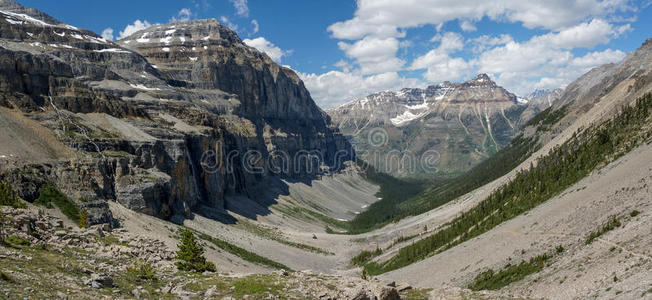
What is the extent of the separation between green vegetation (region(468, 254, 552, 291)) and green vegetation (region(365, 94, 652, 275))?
24826 mm

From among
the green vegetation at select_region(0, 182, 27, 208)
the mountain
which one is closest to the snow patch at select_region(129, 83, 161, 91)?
the mountain

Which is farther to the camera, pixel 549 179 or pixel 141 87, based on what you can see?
pixel 141 87

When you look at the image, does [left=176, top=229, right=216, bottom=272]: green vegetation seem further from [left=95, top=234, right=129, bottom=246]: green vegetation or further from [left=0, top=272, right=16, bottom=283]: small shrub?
[left=0, top=272, right=16, bottom=283]: small shrub

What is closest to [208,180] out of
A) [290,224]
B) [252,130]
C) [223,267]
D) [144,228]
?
[290,224]

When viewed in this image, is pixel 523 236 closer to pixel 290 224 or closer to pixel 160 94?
pixel 290 224

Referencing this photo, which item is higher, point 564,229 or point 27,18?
point 27,18

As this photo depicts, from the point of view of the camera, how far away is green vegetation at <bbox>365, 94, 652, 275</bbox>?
65.2 m

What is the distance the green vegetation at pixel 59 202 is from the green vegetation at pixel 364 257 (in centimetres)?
5802

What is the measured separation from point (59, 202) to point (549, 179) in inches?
3034

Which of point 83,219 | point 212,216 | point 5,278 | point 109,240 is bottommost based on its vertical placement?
point 212,216

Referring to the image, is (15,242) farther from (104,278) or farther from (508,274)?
(508,274)

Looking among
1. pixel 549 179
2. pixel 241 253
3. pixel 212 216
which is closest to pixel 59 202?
pixel 241 253

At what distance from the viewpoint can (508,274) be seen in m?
41.4

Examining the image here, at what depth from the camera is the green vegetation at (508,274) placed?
128ft
